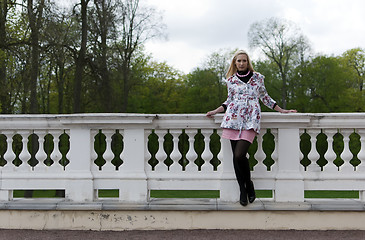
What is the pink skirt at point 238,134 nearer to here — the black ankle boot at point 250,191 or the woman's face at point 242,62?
the black ankle boot at point 250,191

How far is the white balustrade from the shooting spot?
458 cm

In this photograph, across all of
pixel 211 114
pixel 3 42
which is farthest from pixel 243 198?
pixel 3 42

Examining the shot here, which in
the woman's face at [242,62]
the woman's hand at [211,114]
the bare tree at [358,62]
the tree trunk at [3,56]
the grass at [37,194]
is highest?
the bare tree at [358,62]

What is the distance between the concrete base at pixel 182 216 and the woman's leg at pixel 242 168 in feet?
0.48

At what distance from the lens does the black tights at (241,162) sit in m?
4.30

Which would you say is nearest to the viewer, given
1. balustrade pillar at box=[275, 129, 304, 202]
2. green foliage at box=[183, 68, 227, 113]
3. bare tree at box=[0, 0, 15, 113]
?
balustrade pillar at box=[275, 129, 304, 202]

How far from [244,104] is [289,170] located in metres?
0.96

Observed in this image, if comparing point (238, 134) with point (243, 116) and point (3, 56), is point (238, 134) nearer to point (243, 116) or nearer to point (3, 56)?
point (243, 116)

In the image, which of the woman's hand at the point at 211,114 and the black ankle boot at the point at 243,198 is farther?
the woman's hand at the point at 211,114

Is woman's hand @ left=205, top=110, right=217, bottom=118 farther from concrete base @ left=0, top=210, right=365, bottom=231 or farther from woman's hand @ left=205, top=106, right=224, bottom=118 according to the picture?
concrete base @ left=0, top=210, right=365, bottom=231

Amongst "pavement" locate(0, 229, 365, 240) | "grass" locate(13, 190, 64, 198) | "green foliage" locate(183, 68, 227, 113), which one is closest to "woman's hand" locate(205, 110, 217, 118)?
"pavement" locate(0, 229, 365, 240)

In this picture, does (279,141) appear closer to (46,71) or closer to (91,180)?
(91,180)

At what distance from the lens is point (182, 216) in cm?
447

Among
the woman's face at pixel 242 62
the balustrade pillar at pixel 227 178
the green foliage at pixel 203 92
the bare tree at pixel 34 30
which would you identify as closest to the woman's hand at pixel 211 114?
the balustrade pillar at pixel 227 178
